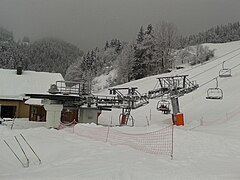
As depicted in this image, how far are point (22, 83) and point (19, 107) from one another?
4.52m

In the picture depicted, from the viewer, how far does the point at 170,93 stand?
17938 mm

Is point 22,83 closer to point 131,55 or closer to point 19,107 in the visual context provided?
point 19,107

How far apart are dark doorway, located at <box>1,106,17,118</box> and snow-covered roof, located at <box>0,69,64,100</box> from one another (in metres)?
1.33

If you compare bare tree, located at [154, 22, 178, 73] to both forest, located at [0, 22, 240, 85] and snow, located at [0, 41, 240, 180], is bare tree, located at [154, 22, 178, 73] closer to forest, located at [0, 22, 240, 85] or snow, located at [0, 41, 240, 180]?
forest, located at [0, 22, 240, 85]

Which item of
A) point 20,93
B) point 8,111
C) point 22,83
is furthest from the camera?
point 22,83

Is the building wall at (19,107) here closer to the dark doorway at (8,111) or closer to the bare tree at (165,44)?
the dark doorway at (8,111)

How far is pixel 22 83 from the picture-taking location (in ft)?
102

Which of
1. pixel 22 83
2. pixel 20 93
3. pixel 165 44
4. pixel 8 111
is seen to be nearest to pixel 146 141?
pixel 8 111

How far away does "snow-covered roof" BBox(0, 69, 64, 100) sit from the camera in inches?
1120

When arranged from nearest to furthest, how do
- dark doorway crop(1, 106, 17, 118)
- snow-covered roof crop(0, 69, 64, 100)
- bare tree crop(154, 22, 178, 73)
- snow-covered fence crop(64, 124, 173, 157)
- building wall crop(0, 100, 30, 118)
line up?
1. snow-covered fence crop(64, 124, 173, 157)
2. building wall crop(0, 100, 30, 118)
3. dark doorway crop(1, 106, 17, 118)
4. snow-covered roof crop(0, 69, 64, 100)
5. bare tree crop(154, 22, 178, 73)

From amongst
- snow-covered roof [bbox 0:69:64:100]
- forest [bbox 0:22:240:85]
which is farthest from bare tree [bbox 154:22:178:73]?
snow-covered roof [bbox 0:69:64:100]

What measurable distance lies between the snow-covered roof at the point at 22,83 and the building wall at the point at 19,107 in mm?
604

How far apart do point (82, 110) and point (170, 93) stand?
9027 mm

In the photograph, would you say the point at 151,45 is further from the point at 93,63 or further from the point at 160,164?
the point at 160,164
